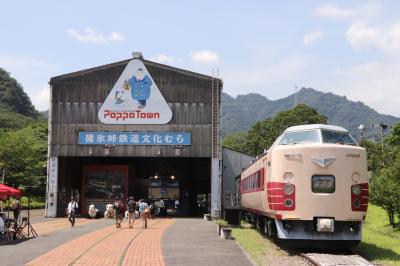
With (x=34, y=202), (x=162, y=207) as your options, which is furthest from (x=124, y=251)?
(x=34, y=202)

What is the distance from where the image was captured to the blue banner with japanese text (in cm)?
3769

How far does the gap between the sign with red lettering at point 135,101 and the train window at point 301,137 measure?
22703 millimetres

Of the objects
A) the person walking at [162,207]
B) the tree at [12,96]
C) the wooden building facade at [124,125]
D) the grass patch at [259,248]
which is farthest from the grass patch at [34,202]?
the tree at [12,96]

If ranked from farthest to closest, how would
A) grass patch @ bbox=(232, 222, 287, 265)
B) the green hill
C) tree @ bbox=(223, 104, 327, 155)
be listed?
the green hill < tree @ bbox=(223, 104, 327, 155) < grass patch @ bbox=(232, 222, 287, 265)

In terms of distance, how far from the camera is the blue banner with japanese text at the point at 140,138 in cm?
3769

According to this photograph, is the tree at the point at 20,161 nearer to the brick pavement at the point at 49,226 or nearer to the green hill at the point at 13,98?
the brick pavement at the point at 49,226

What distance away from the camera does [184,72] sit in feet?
125

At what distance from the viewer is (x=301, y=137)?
15.5m

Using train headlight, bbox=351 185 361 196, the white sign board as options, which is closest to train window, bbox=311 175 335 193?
train headlight, bbox=351 185 361 196

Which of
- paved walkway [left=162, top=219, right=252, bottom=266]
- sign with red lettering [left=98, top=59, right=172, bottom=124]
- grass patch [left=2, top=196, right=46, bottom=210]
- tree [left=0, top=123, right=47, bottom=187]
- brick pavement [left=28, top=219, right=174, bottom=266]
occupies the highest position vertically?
sign with red lettering [left=98, top=59, right=172, bottom=124]

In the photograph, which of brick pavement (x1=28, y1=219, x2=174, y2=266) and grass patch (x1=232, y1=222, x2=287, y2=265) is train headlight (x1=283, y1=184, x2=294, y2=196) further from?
brick pavement (x1=28, y1=219, x2=174, y2=266)

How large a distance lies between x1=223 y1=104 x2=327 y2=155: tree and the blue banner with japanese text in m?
39.0

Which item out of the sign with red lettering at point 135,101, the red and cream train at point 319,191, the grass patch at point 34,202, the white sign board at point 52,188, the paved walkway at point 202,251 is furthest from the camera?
the grass patch at point 34,202

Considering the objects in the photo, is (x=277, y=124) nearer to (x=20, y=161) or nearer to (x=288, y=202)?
(x=20, y=161)
